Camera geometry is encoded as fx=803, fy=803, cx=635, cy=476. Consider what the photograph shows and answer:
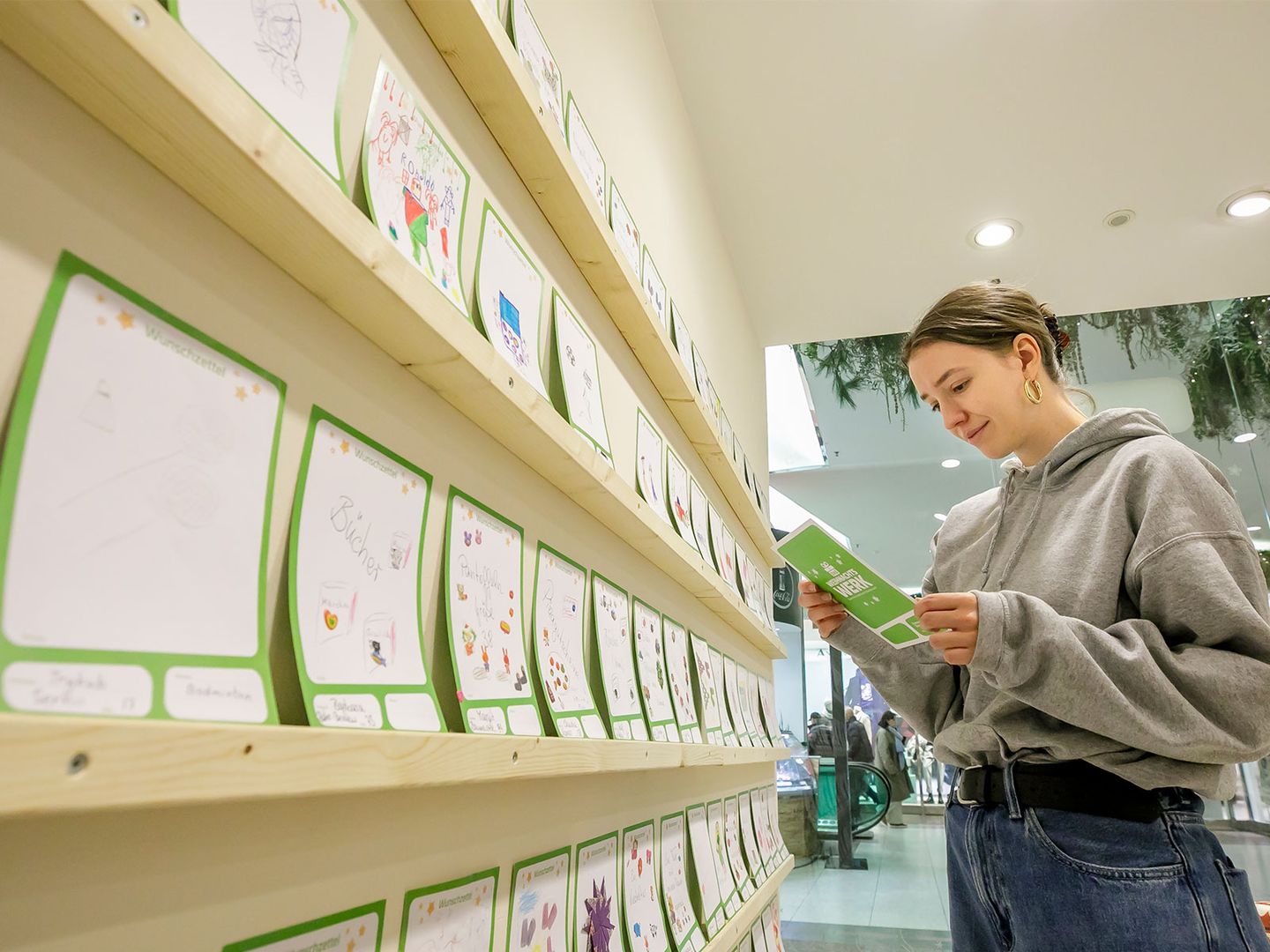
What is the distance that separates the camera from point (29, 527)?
0.42 m

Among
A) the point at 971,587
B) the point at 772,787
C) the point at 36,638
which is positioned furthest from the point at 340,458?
the point at 772,787

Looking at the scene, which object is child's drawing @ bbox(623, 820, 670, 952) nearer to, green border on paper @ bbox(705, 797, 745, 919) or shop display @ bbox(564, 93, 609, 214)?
green border on paper @ bbox(705, 797, 745, 919)

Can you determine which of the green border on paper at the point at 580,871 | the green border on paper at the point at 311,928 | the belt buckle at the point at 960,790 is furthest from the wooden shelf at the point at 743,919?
the green border on paper at the point at 311,928

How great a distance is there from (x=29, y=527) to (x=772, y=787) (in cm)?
310

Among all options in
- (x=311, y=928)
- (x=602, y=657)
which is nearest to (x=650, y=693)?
(x=602, y=657)

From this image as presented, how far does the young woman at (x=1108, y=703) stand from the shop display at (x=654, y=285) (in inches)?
34.5

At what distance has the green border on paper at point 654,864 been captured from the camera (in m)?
1.35

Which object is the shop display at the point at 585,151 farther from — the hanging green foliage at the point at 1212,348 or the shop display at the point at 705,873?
the hanging green foliage at the point at 1212,348

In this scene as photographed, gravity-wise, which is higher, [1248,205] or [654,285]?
[1248,205]

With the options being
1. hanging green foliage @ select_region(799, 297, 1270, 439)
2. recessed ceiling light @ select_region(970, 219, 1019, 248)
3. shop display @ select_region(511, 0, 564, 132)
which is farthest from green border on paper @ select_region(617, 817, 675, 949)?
hanging green foliage @ select_region(799, 297, 1270, 439)

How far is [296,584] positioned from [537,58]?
0.96 meters

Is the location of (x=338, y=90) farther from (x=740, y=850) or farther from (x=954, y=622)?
(x=740, y=850)

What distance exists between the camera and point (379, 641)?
729mm

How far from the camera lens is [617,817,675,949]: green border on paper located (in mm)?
1350
